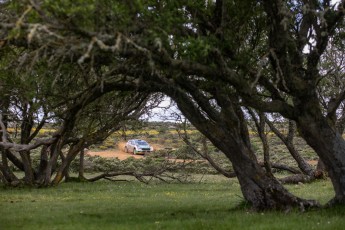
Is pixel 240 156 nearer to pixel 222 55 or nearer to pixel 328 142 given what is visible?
pixel 328 142

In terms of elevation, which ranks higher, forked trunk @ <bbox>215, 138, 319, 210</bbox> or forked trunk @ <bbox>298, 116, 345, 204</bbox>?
forked trunk @ <bbox>298, 116, 345, 204</bbox>

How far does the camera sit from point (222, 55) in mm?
10320

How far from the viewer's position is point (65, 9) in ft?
23.0

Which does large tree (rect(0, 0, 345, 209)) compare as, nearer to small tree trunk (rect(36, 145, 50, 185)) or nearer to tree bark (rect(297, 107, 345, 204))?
tree bark (rect(297, 107, 345, 204))

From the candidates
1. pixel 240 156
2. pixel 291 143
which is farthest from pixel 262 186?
pixel 291 143

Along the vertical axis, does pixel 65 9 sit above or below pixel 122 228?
above

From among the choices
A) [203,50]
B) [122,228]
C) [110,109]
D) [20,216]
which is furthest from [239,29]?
[110,109]

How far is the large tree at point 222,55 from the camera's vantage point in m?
7.86

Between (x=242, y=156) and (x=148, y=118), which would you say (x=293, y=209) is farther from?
(x=148, y=118)

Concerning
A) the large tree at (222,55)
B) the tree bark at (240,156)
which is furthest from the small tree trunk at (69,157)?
the tree bark at (240,156)

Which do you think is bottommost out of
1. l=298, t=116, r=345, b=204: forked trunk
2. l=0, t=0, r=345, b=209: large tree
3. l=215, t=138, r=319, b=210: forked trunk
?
l=215, t=138, r=319, b=210: forked trunk

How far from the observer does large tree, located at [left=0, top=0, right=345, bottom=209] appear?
786cm

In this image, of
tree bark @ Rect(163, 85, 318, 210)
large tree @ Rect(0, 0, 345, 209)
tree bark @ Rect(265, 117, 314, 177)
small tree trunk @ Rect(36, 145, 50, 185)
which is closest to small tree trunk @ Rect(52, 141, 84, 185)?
small tree trunk @ Rect(36, 145, 50, 185)

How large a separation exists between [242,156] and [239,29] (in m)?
3.00
